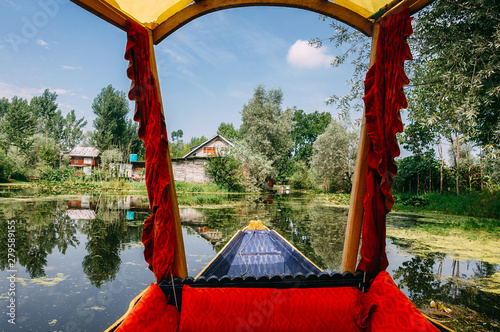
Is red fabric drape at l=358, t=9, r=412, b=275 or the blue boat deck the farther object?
the blue boat deck

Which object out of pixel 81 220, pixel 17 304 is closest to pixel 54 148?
pixel 81 220

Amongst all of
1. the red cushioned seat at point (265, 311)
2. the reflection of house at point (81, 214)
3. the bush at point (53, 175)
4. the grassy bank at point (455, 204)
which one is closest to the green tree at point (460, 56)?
the grassy bank at point (455, 204)

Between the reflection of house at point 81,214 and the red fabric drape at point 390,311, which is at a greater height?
the red fabric drape at point 390,311

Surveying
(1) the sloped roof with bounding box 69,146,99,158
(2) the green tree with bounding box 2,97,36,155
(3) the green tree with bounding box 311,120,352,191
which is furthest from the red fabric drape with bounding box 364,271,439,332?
(1) the sloped roof with bounding box 69,146,99,158

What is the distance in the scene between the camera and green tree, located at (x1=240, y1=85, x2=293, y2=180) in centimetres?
1420

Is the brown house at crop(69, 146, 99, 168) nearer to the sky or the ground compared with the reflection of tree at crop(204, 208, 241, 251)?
nearer to the sky

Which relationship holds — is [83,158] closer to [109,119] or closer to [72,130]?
[72,130]

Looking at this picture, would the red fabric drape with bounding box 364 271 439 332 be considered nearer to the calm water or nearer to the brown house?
the calm water

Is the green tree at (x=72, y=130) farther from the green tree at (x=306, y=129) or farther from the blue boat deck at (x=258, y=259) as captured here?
the blue boat deck at (x=258, y=259)

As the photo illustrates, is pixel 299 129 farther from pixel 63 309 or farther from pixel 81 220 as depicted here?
pixel 63 309

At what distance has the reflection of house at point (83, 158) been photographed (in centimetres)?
2029

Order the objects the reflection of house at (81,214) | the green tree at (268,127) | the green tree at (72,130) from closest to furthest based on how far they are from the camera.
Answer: the reflection of house at (81,214) → the green tree at (268,127) → the green tree at (72,130)

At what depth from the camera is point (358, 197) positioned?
5.38 feet

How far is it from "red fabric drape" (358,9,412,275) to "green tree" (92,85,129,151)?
74.1 feet
